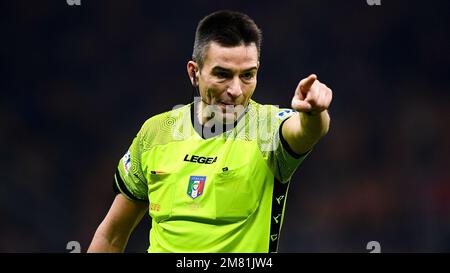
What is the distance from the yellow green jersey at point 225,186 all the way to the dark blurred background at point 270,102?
12.7 ft

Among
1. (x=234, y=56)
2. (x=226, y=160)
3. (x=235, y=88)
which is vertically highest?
(x=234, y=56)

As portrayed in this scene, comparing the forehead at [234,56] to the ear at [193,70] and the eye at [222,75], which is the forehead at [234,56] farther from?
the ear at [193,70]

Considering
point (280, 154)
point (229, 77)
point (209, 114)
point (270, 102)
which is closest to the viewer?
point (280, 154)

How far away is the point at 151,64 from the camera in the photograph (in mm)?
7410

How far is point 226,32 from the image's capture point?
10.3 ft

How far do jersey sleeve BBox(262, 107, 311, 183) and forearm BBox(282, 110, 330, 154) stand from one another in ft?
0.10

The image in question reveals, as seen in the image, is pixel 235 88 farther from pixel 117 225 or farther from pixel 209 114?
pixel 117 225

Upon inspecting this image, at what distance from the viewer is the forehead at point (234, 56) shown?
3.07m

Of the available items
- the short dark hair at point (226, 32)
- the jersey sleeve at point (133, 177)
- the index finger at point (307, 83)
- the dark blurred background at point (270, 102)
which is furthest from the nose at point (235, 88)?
the dark blurred background at point (270, 102)

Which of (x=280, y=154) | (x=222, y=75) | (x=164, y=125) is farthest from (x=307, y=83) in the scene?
(x=164, y=125)

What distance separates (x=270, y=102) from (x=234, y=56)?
425 cm
